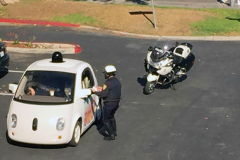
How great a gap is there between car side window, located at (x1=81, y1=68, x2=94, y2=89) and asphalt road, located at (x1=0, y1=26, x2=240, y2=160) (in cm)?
108

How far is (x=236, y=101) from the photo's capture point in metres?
14.5

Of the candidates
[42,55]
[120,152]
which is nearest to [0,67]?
[42,55]

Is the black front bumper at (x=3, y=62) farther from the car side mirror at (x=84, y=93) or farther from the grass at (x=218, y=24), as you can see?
the grass at (x=218, y=24)

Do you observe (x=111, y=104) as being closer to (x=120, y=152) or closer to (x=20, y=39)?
(x=120, y=152)

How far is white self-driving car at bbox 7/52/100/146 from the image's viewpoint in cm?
1055

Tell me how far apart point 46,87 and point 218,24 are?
533 inches

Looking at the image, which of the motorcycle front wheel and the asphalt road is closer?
the asphalt road

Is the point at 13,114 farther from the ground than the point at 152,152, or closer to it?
farther from the ground

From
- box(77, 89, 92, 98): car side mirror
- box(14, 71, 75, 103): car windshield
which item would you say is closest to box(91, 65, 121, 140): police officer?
box(77, 89, 92, 98): car side mirror

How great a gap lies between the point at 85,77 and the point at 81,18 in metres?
12.0

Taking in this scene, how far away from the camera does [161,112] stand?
533 inches

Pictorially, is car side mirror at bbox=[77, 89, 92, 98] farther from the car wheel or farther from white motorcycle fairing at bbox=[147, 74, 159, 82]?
white motorcycle fairing at bbox=[147, 74, 159, 82]

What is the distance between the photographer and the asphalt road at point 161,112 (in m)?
11.0

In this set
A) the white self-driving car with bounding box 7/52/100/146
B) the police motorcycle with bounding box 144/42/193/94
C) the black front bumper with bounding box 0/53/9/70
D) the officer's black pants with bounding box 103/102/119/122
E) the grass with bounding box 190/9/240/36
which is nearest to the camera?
the white self-driving car with bounding box 7/52/100/146
